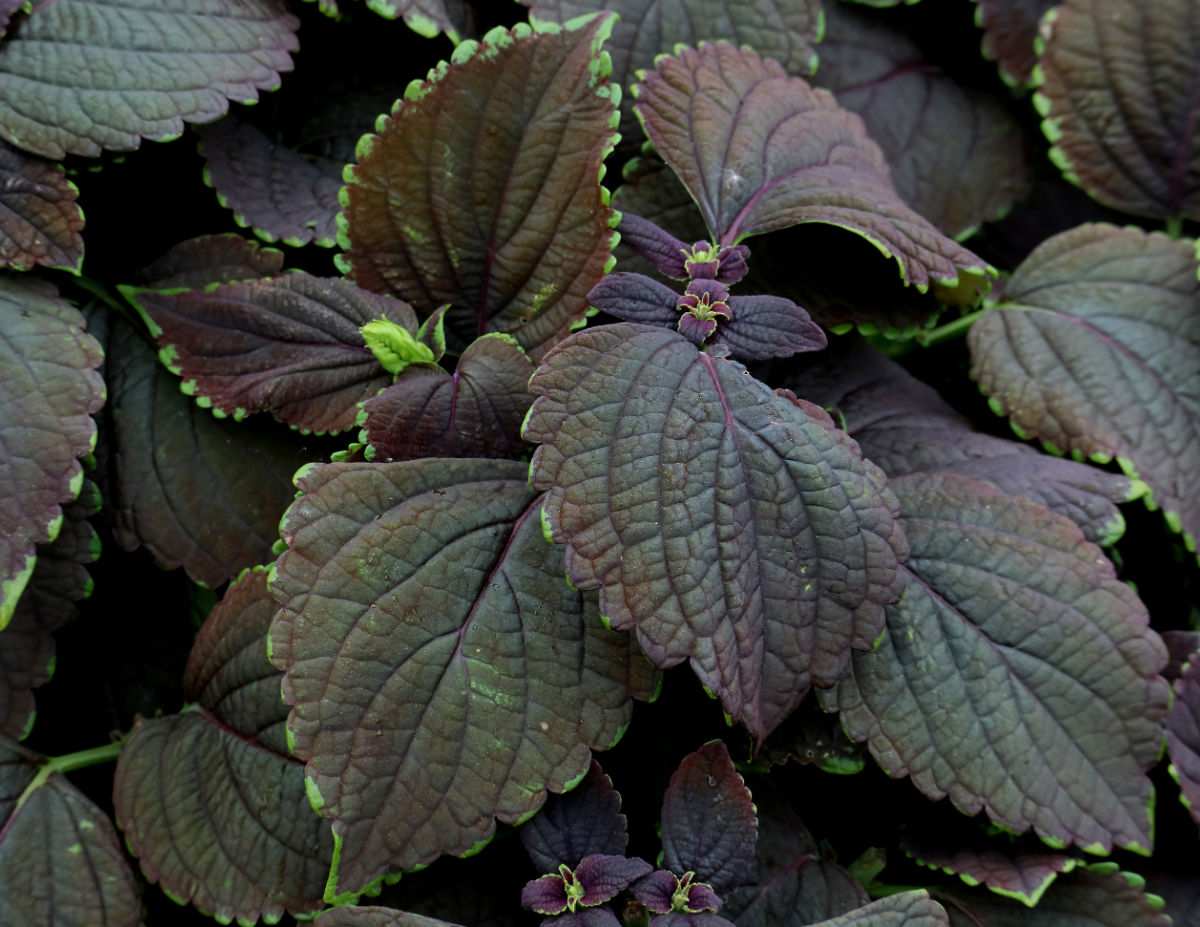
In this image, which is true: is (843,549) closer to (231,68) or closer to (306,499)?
(306,499)

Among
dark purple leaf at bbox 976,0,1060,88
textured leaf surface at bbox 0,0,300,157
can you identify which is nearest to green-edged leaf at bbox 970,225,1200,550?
dark purple leaf at bbox 976,0,1060,88

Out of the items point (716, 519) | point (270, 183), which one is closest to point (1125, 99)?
point (716, 519)

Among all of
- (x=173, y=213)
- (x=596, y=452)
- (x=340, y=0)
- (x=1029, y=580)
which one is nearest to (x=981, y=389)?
(x=1029, y=580)

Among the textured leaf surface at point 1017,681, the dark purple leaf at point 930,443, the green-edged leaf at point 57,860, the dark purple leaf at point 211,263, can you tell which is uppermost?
the dark purple leaf at point 211,263

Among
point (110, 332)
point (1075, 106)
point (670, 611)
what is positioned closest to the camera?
point (670, 611)

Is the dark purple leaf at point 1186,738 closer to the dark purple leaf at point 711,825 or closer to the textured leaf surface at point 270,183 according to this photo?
the dark purple leaf at point 711,825

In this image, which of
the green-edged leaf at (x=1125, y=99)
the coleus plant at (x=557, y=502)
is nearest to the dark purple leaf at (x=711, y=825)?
the coleus plant at (x=557, y=502)

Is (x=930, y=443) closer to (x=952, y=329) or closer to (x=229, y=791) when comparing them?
(x=952, y=329)
